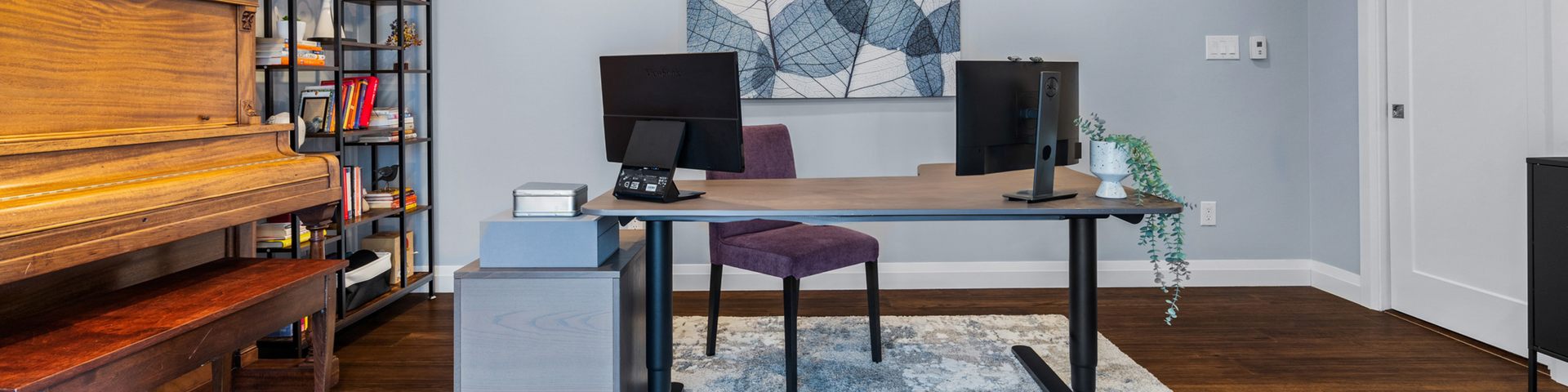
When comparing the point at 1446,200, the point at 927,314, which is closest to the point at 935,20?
the point at 927,314

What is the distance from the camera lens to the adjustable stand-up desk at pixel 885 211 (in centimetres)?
179

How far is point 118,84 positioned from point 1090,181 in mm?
2353

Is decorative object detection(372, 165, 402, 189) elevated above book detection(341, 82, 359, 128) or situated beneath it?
situated beneath

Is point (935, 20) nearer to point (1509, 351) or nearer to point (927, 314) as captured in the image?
point (927, 314)

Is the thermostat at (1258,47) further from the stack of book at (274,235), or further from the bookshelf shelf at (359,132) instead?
the stack of book at (274,235)

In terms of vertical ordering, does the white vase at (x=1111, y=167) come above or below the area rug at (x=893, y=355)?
above

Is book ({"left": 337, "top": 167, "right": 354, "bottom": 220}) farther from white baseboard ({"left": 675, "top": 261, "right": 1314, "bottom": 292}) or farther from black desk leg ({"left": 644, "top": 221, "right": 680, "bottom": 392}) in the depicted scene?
black desk leg ({"left": 644, "top": 221, "right": 680, "bottom": 392})

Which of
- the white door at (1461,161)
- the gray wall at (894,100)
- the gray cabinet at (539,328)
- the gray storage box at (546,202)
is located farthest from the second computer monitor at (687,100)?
the white door at (1461,161)

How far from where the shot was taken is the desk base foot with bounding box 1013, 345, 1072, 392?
2262 millimetres

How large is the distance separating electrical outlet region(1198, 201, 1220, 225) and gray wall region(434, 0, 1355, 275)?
8 cm

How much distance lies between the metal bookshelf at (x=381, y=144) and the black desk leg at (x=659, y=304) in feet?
4.58

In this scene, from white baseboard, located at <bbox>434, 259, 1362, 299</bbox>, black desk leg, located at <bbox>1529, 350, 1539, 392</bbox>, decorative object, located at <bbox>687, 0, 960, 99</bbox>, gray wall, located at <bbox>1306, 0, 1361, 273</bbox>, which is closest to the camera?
black desk leg, located at <bbox>1529, 350, 1539, 392</bbox>

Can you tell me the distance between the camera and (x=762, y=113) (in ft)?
11.8

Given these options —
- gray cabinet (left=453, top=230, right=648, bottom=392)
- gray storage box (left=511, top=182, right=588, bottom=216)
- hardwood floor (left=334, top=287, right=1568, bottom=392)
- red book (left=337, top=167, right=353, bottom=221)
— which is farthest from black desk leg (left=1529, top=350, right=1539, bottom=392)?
red book (left=337, top=167, right=353, bottom=221)
